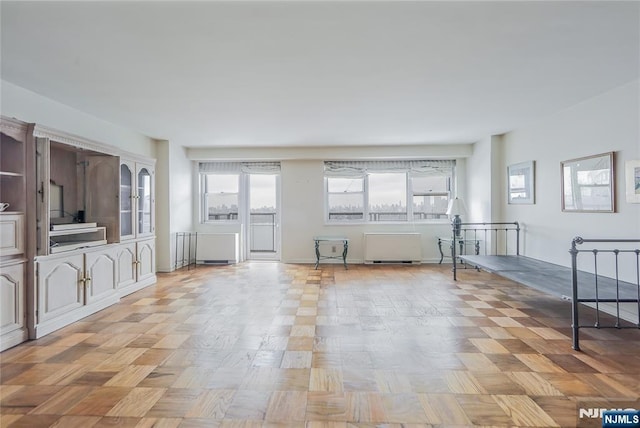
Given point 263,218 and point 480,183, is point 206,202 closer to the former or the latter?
point 263,218

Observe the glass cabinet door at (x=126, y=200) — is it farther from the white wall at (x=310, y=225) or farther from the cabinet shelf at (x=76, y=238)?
the white wall at (x=310, y=225)

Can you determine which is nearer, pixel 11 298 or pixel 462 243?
pixel 11 298

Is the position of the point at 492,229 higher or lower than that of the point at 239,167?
lower

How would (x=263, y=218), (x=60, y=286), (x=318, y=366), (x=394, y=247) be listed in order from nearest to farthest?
(x=318, y=366), (x=60, y=286), (x=394, y=247), (x=263, y=218)

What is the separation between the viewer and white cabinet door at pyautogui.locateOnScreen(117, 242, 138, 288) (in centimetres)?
404

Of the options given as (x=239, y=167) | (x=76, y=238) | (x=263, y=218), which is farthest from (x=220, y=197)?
(x=76, y=238)

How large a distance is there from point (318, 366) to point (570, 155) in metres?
4.05

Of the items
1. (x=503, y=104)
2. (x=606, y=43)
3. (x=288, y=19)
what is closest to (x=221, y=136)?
(x=288, y=19)

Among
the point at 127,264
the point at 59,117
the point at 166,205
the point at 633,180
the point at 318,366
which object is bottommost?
the point at 318,366

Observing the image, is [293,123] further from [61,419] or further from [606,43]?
[61,419]

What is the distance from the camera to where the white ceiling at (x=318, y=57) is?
2.03 meters

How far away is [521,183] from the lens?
502 centimetres

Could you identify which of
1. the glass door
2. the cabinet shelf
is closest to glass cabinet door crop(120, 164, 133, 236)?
the cabinet shelf

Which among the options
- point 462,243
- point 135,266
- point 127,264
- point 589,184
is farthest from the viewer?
point 462,243
